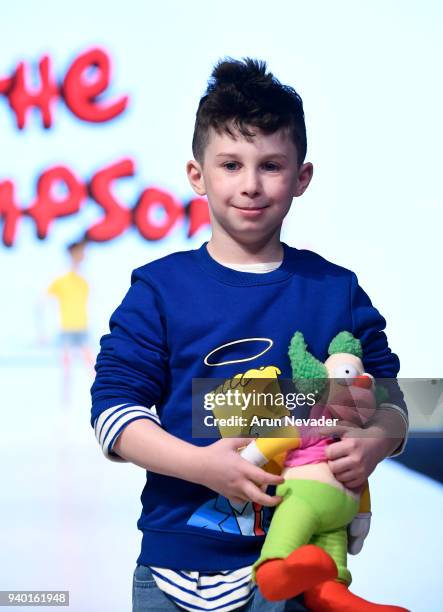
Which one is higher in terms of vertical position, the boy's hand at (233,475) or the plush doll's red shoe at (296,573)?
the boy's hand at (233,475)

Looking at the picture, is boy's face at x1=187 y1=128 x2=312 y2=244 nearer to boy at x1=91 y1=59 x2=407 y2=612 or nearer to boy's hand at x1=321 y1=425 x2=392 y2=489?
boy at x1=91 y1=59 x2=407 y2=612

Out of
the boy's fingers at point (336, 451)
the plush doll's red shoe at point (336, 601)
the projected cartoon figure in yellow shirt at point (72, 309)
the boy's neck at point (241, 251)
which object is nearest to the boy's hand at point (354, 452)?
the boy's fingers at point (336, 451)

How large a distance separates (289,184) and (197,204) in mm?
2314

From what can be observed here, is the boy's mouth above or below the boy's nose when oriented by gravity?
below

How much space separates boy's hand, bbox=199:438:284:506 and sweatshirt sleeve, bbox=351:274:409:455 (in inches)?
8.2

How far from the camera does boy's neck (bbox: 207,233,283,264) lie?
1.21 metres

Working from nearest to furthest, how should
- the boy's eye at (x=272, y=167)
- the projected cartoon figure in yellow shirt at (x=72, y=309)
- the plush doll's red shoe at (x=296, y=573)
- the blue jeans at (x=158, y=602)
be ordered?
the plush doll's red shoe at (x=296, y=573)
the blue jeans at (x=158, y=602)
the boy's eye at (x=272, y=167)
the projected cartoon figure in yellow shirt at (x=72, y=309)

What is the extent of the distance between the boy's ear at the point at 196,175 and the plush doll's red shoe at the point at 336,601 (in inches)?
20.3

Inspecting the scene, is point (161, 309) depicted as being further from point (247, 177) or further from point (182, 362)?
point (247, 177)

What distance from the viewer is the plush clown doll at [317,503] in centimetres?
99

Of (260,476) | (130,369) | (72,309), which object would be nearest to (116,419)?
(130,369)

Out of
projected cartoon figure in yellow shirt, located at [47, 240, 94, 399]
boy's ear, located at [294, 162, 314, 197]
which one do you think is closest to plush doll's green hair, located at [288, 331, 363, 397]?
boy's ear, located at [294, 162, 314, 197]

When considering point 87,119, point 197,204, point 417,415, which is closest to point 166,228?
point 197,204

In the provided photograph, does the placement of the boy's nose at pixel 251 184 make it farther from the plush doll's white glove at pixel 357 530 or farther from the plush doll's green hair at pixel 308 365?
the plush doll's white glove at pixel 357 530
